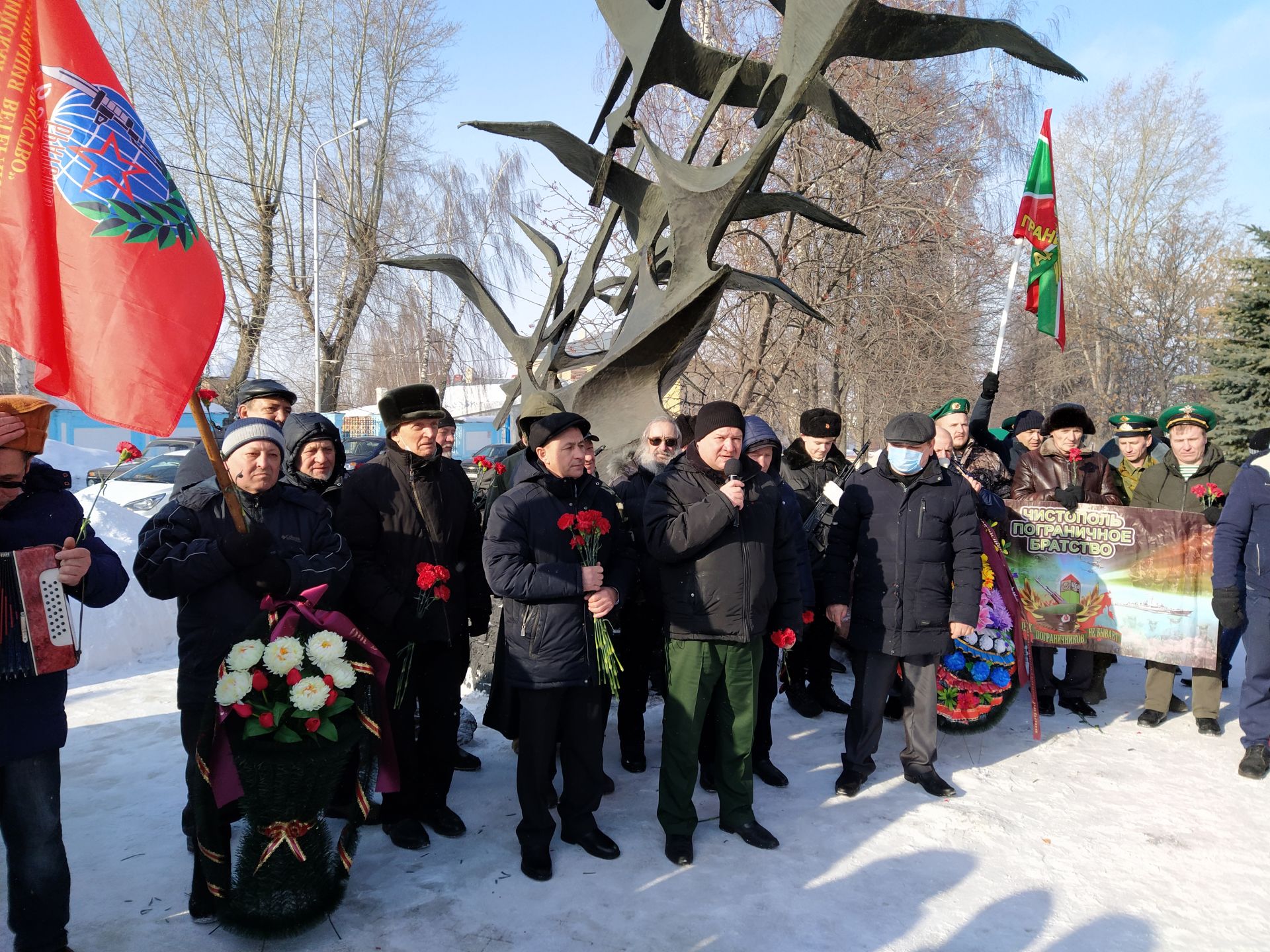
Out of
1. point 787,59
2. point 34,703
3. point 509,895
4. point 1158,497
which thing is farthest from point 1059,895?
point 787,59

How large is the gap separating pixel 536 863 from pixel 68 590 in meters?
2.04

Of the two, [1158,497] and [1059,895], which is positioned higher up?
[1158,497]

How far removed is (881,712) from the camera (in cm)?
432

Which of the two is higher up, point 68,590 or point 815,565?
point 68,590

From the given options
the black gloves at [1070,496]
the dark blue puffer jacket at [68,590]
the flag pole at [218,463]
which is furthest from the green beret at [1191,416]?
the dark blue puffer jacket at [68,590]

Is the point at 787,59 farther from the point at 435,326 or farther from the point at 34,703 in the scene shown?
the point at 435,326

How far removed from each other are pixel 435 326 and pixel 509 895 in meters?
22.6

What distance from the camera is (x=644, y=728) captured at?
531 centimetres

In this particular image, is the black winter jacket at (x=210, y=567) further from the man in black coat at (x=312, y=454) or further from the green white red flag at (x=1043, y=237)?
the green white red flag at (x=1043, y=237)

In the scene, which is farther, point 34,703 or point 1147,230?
point 1147,230

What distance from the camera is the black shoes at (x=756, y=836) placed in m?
3.65

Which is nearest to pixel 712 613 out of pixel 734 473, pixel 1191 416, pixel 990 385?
pixel 734 473

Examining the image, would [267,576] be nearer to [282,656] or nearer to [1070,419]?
[282,656]

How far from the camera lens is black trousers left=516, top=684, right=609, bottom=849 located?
11.3 feet
